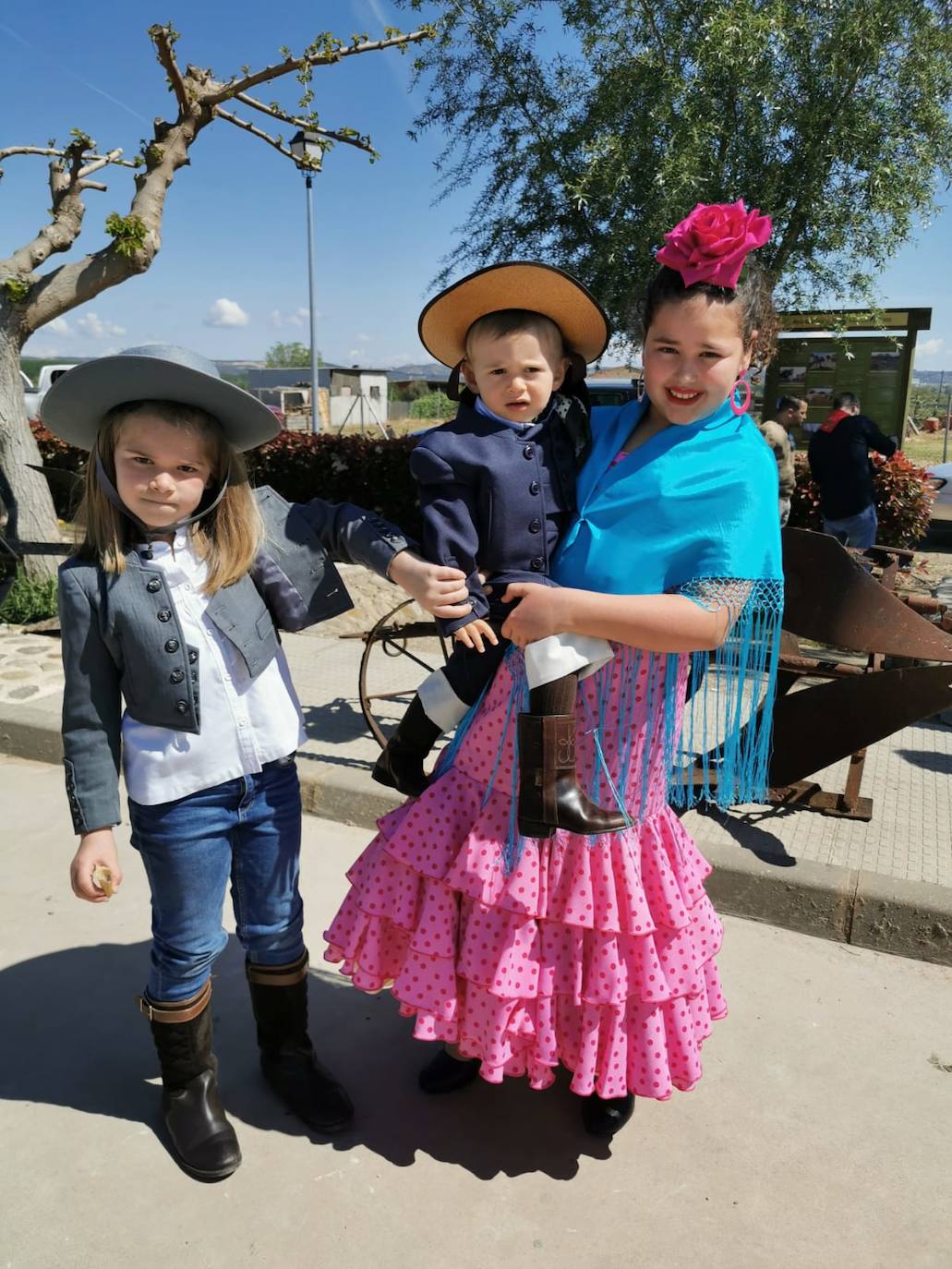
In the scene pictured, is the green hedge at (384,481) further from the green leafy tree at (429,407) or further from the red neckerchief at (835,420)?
the green leafy tree at (429,407)

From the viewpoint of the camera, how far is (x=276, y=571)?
187 cm

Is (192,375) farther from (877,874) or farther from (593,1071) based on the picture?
(877,874)

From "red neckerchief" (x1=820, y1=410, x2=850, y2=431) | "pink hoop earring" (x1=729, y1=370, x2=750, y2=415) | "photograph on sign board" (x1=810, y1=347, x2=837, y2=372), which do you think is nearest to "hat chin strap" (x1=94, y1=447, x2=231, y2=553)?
"pink hoop earring" (x1=729, y1=370, x2=750, y2=415)

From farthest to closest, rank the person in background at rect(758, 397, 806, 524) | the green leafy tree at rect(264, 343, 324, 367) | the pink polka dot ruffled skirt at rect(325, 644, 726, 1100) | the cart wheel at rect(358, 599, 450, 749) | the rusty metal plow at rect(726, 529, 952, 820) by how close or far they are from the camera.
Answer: the green leafy tree at rect(264, 343, 324, 367), the person in background at rect(758, 397, 806, 524), the cart wheel at rect(358, 599, 450, 749), the rusty metal plow at rect(726, 529, 952, 820), the pink polka dot ruffled skirt at rect(325, 644, 726, 1100)

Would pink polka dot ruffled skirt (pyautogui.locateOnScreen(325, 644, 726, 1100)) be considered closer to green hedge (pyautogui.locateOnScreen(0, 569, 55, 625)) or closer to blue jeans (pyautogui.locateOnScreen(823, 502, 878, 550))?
green hedge (pyautogui.locateOnScreen(0, 569, 55, 625))

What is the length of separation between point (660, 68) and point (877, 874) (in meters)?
6.26

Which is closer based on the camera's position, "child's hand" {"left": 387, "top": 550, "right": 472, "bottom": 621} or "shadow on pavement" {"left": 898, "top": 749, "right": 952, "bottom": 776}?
"child's hand" {"left": 387, "top": 550, "right": 472, "bottom": 621}

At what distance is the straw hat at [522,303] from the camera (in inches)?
65.7

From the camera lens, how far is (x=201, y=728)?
1811mm

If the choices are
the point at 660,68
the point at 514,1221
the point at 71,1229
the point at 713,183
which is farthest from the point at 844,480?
the point at 71,1229

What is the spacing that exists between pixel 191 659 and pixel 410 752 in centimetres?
59

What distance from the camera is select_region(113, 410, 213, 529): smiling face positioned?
1670 mm

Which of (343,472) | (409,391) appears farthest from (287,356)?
(343,472)

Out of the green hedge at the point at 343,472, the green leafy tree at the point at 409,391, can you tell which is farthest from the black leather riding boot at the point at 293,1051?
the green leafy tree at the point at 409,391
